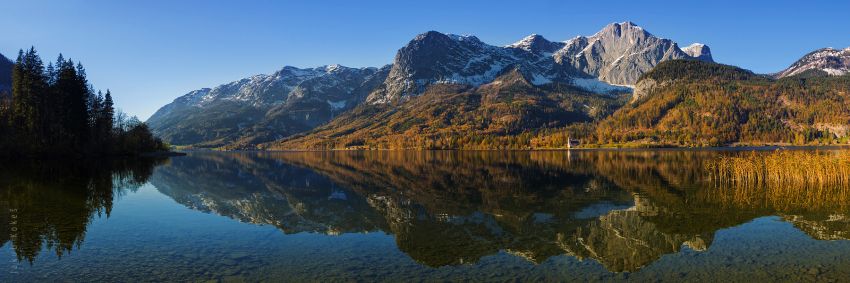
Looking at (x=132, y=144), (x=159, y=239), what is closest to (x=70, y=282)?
(x=159, y=239)

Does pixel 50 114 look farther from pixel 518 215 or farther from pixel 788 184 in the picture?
pixel 788 184

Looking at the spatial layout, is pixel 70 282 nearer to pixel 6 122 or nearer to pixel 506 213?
pixel 506 213

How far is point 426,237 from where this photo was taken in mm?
29672

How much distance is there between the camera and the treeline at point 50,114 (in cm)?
11338

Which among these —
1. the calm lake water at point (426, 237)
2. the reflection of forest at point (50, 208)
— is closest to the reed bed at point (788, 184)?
the calm lake water at point (426, 237)

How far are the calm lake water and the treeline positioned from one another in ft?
259

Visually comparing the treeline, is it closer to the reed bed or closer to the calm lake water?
the calm lake water

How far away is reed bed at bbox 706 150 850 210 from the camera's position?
41562mm

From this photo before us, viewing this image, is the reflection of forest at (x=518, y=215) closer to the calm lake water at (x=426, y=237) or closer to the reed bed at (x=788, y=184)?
the calm lake water at (x=426, y=237)

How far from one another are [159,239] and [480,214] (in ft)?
76.2

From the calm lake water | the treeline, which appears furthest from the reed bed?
the treeline

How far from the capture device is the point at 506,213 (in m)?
38.7

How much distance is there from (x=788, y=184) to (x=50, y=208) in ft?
246

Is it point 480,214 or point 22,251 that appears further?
point 480,214
